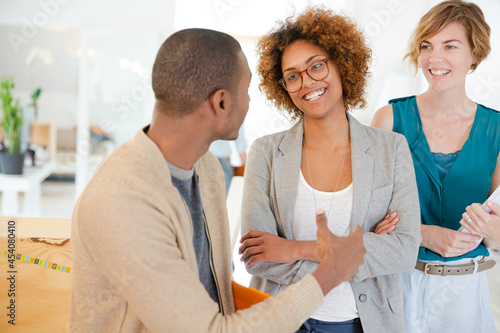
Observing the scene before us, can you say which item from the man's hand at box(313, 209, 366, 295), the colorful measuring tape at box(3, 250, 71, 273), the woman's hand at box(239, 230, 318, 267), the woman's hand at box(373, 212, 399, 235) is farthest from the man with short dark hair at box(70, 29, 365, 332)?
the colorful measuring tape at box(3, 250, 71, 273)

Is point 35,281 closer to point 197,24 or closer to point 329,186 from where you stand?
point 329,186

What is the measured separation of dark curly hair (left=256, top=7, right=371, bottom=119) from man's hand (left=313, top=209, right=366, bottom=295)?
82 cm

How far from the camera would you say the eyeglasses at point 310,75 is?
168 centimetres

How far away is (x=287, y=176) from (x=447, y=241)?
2.20ft

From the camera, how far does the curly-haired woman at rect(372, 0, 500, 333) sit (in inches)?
71.9

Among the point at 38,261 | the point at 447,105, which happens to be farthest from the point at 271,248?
the point at 447,105

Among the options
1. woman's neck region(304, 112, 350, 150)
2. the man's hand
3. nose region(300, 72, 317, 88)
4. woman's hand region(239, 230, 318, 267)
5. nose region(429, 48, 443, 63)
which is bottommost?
woman's hand region(239, 230, 318, 267)

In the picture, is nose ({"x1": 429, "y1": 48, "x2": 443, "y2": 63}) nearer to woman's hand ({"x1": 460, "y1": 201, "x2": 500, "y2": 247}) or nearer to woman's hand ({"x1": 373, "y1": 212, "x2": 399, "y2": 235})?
woman's hand ({"x1": 460, "y1": 201, "x2": 500, "y2": 247})

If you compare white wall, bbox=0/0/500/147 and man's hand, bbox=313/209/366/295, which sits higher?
white wall, bbox=0/0/500/147

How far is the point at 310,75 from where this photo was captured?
1.69 meters

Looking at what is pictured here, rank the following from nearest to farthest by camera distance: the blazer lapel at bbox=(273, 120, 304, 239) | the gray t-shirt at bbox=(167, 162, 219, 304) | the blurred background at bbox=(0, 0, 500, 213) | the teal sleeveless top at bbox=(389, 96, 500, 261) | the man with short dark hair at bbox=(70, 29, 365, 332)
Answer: the man with short dark hair at bbox=(70, 29, 365, 332), the gray t-shirt at bbox=(167, 162, 219, 304), the blazer lapel at bbox=(273, 120, 304, 239), the teal sleeveless top at bbox=(389, 96, 500, 261), the blurred background at bbox=(0, 0, 500, 213)

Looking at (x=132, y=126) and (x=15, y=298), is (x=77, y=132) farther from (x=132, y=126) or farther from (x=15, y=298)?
(x=15, y=298)

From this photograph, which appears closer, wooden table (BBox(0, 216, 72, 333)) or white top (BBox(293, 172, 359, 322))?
white top (BBox(293, 172, 359, 322))

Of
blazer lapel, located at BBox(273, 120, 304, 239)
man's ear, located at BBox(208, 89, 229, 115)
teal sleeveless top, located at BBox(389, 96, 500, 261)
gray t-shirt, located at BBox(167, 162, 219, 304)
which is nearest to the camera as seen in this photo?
man's ear, located at BBox(208, 89, 229, 115)
